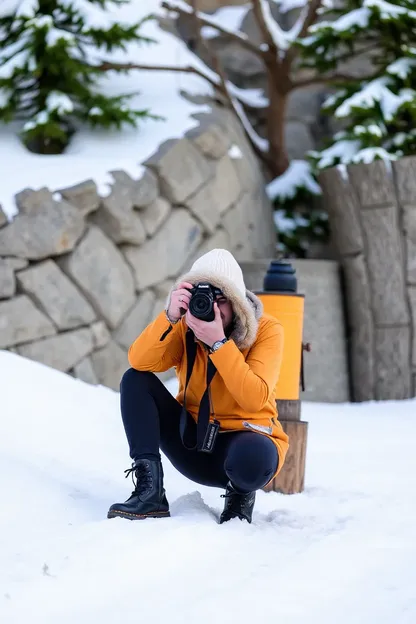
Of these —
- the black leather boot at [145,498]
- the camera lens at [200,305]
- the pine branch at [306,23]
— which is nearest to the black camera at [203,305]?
the camera lens at [200,305]

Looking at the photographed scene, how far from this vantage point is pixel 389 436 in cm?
500

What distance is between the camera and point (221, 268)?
2627 mm

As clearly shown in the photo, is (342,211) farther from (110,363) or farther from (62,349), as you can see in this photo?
(62,349)

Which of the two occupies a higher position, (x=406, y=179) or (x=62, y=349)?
(x=406, y=179)

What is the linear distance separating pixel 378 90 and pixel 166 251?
215 centimetres

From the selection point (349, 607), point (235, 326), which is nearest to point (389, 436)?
point (235, 326)

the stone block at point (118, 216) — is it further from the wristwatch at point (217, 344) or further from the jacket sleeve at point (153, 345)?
the wristwatch at point (217, 344)

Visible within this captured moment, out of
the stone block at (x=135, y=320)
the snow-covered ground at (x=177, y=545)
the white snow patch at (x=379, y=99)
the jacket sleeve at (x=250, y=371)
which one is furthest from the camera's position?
the white snow patch at (x=379, y=99)

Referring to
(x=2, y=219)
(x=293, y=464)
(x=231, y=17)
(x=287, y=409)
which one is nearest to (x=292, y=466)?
(x=293, y=464)

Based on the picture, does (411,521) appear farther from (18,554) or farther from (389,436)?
(389,436)

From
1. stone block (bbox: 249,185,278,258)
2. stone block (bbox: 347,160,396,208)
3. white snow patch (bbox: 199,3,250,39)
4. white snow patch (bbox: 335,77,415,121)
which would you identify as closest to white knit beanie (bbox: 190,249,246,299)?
stone block (bbox: 347,160,396,208)

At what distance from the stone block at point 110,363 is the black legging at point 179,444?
297cm

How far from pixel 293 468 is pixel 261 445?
954 mm

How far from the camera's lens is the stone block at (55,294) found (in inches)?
208
